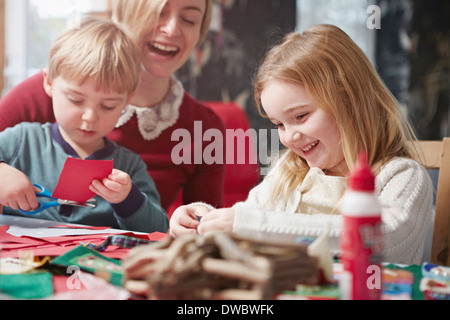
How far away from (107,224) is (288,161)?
0.54 meters

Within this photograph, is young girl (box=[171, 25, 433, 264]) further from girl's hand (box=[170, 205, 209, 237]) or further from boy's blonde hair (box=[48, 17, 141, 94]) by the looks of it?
boy's blonde hair (box=[48, 17, 141, 94])

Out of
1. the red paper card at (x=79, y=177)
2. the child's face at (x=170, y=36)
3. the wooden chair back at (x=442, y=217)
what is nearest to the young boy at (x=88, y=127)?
the red paper card at (x=79, y=177)

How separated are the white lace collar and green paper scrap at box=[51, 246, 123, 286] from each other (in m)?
1.00

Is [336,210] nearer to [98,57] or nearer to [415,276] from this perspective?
[415,276]

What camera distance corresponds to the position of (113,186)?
1.18m

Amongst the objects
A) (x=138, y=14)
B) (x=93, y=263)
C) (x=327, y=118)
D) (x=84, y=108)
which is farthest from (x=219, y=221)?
(x=138, y=14)

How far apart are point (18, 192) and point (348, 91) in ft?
2.65

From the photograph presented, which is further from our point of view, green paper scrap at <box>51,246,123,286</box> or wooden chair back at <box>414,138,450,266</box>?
wooden chair back at <box>414,138,450,266</box>

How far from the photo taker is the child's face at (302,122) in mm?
1101

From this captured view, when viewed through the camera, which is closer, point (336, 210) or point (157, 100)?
point (336, 210)

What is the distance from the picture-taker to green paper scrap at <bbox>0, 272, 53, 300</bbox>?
619 mm

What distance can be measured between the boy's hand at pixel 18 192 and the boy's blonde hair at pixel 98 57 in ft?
1.04

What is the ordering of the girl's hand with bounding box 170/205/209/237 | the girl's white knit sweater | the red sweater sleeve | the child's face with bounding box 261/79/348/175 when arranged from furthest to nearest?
the red sweater sleeve → the child's face with bounding box 261/79/348/175 → the girl's hand with bounding box 170/205/209/237 → the girl's white knit sweater

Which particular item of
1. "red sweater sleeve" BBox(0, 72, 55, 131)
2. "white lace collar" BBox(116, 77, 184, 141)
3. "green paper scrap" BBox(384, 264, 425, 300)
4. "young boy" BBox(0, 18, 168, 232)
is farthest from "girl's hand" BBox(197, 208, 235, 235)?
"red sweater sleeve" BBox(0, 72, 55, 131)
